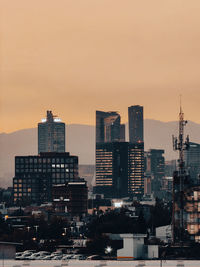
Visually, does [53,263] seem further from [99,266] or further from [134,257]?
[134,257]

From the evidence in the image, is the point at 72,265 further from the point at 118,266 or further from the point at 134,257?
the point at 134,257

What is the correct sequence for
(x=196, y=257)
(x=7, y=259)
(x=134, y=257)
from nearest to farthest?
1. (x=7, y=259)
2. (x=134, y=257)
3. (x=196, y=257)

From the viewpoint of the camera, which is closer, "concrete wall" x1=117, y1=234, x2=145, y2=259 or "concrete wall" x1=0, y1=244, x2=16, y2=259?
"concrete wall" x1=0, y1=244, x2=16, y2=259

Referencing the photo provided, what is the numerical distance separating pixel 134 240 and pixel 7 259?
102 feet

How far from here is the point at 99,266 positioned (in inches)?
4702

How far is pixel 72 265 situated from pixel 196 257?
252 feet

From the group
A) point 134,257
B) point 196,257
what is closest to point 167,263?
point 134,257

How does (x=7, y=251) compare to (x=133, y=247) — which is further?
(x=133, y=247)

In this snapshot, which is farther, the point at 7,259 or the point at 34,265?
the point at 7,259

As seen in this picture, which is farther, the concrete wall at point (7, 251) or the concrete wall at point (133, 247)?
the concrete wall at point (133, 247)

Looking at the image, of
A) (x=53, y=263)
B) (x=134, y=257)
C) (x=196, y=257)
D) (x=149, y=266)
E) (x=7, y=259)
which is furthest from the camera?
(x=196, y=257)

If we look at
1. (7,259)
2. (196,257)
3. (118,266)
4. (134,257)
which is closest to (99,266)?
(118,266)

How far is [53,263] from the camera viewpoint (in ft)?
408

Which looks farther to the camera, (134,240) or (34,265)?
(134,240)
